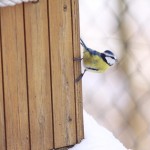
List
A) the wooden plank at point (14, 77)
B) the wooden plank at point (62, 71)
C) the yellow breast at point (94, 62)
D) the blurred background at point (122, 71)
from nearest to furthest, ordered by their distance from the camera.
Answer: the wooden plank at point (14, 77)
the wooden plank at point (62, 71)
the yellow breast at point (94, 62)
the blurred background at point (122, 71)

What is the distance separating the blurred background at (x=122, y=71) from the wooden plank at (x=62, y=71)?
57 centimetres

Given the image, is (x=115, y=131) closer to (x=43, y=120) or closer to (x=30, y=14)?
(x=43, y=120)

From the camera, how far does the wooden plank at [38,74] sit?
193 cm

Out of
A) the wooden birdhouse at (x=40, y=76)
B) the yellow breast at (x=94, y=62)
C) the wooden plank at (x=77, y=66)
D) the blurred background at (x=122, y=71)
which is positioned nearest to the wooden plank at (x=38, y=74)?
the wooden birdhouse at (x=40, y=76)

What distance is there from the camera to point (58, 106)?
6.66ft

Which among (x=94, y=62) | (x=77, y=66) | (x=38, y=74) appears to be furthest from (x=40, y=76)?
(x=94, y=62)

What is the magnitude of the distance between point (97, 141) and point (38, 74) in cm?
35

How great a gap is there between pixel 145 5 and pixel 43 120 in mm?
993

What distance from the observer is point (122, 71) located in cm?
272

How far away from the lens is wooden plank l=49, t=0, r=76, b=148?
6.52ft

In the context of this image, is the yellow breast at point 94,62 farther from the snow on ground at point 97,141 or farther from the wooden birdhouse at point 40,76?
the snow on ground at point 97,141

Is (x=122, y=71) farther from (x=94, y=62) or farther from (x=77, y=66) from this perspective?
(x=77, y=66)

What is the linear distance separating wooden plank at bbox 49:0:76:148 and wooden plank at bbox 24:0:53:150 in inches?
1.0

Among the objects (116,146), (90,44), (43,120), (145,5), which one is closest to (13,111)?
(43,120)
